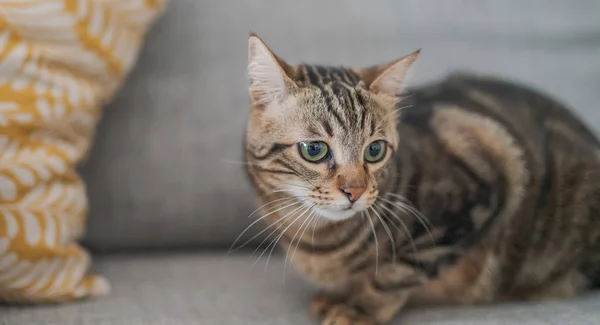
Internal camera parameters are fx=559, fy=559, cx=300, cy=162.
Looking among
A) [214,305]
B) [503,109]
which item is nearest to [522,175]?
[503,109]

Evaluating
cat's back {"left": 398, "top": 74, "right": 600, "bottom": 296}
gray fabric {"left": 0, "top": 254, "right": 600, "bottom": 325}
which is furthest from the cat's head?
gray fabric {"left": 0, "top": 254, "right": 600, "bottom": 325}

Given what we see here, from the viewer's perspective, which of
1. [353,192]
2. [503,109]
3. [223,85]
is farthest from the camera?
[223,85]

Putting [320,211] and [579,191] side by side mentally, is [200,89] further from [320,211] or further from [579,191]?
[579,191]

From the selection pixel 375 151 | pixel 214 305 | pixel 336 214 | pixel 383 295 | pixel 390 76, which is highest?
pixel 390 76

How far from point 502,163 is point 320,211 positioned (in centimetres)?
37

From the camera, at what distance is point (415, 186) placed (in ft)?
3.11

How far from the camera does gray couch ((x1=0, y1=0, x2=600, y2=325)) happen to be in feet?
3.83

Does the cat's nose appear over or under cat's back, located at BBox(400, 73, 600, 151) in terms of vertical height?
under

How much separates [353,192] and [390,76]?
20cm

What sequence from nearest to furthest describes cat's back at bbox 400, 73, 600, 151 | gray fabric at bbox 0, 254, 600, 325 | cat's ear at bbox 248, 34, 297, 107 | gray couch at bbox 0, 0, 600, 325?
cat's ear at bbox 248, 34, 297, 107 < gray fabric at bbox 0, 254, 600, 325 < cat's back at bbox 400, 73, 600, 151 < gray couch at bbox 0, 0, 600, 325

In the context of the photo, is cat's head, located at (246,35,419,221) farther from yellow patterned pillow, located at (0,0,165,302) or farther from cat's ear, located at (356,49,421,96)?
yellow patterned pillow, located at (0,0,165,302)

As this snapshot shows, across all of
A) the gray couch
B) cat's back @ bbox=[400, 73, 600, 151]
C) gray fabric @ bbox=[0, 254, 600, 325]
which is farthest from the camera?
the gray couch

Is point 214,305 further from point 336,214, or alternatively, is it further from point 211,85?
point 211,85

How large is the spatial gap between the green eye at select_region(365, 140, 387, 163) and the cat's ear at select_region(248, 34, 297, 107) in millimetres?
151
